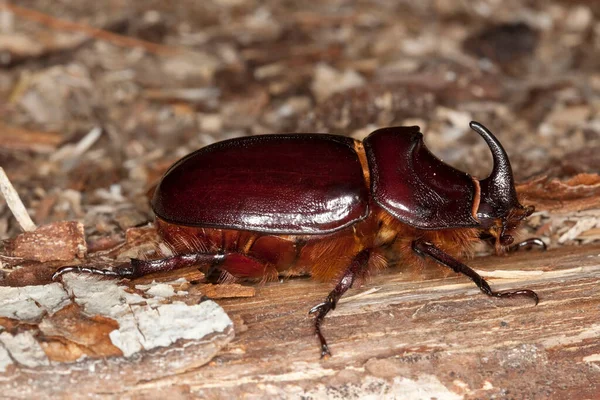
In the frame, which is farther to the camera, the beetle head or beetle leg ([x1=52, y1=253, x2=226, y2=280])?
the beetle head

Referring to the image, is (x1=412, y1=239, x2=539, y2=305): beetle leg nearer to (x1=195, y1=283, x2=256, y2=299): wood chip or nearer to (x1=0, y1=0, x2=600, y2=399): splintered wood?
(x1=0, y1=0, x2=600, y2=399): splintered wood

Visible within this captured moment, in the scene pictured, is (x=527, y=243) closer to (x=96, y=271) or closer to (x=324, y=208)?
(x=324, y=208)

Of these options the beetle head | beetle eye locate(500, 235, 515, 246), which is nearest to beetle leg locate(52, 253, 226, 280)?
the beetle head

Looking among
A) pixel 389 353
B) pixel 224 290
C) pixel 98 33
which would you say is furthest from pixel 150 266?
pixel 98 33

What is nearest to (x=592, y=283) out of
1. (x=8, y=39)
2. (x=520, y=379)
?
(x=520, y=379)

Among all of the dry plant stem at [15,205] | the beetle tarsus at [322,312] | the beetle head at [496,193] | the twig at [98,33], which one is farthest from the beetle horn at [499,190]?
the twig at [98,33]

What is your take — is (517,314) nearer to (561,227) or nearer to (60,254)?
(561,227)

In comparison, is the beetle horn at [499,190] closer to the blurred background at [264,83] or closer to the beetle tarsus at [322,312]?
the beetle tarsus at [322,312]

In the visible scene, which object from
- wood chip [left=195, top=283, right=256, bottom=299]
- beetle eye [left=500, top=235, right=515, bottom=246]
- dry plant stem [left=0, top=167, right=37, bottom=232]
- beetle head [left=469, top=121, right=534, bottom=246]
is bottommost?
wood chip [left=195, top=283, right=256, bottom=299]
